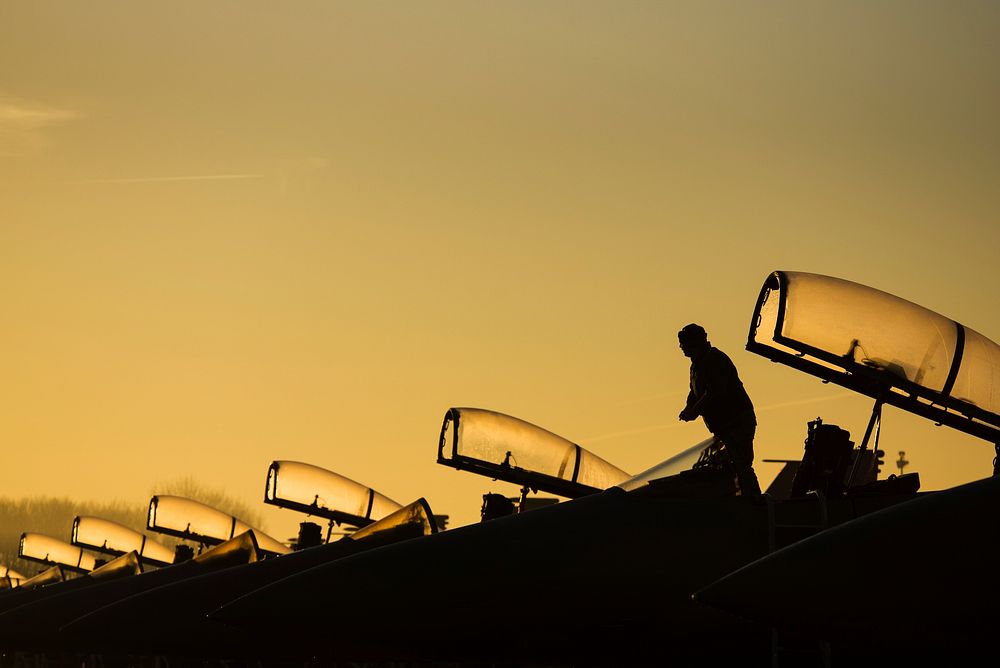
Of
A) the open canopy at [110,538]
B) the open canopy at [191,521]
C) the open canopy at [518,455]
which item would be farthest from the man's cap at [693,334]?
the open canopy at [110,538]

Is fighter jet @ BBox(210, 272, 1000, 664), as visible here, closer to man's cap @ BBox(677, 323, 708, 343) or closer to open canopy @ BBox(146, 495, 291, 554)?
man's cap @ BBox(677, 323, 708, 343)

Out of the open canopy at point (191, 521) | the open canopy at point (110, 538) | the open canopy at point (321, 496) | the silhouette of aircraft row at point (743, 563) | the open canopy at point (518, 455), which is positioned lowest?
the silhouette of aircraft row at point (743, 563)

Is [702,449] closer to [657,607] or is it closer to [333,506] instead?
[657,607]

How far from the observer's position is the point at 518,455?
18.2 metres

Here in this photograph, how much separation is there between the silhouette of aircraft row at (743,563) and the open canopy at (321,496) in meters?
11.5

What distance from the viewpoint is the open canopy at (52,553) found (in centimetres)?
4547

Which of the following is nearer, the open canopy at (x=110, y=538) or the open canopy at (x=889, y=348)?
the open canopy at (x=889, y=348)

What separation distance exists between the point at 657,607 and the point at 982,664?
3356 mm

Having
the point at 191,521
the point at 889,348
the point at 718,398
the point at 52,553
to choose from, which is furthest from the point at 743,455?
the point at 52,553

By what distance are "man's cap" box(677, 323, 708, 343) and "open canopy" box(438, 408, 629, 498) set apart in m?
5.14

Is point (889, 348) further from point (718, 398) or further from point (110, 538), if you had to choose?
point (110, 538)

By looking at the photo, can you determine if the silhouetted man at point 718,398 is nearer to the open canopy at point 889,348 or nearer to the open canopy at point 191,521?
the open canopy at point 889,348

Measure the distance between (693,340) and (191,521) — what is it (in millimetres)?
21329

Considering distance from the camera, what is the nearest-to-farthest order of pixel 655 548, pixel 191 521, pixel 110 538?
1. pixel 655 548
2. pixel 191 521
3. pixel 110 538
